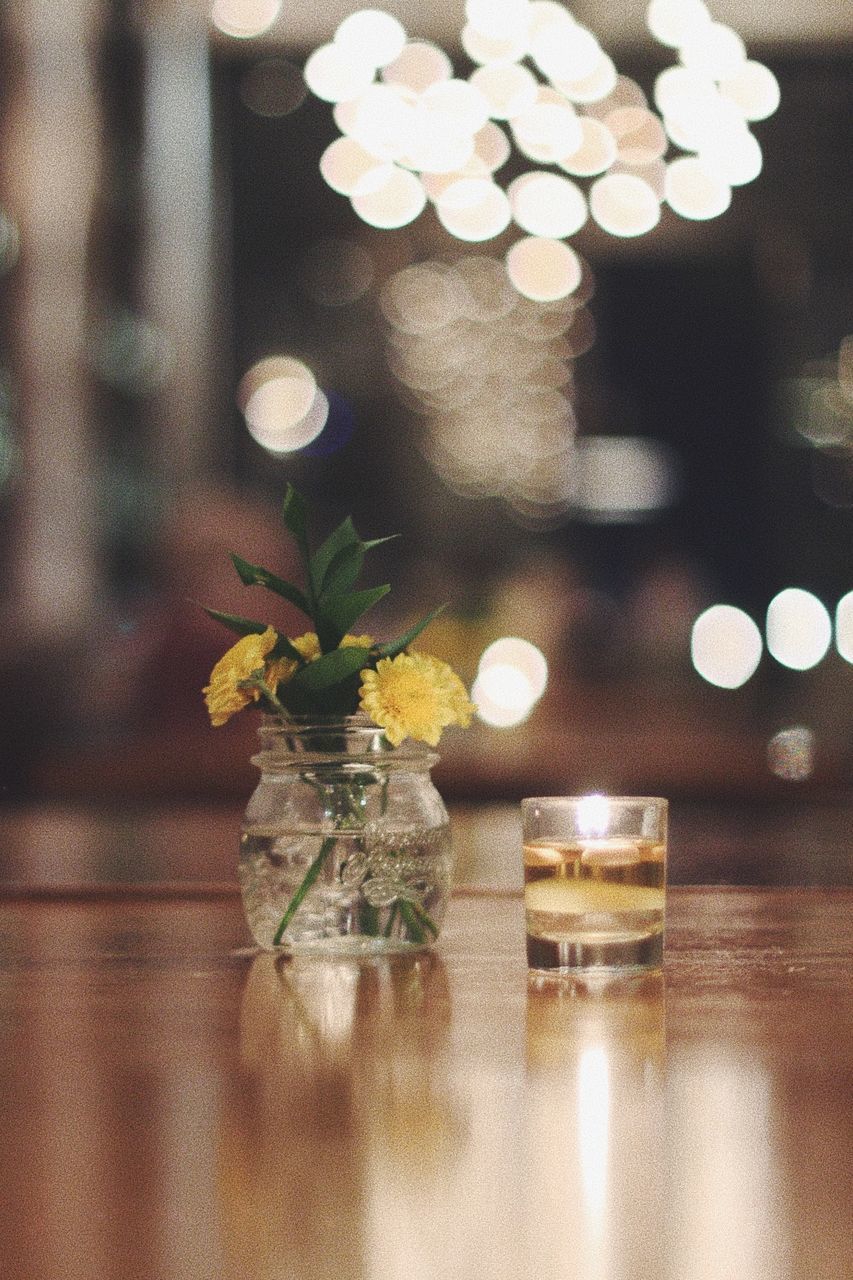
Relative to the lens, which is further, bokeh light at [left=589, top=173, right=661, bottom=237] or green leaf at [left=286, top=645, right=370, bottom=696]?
bokeh light at [left=589, top=173, right=661, bottom=237]

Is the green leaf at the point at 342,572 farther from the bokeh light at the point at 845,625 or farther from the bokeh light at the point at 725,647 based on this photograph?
the bokeh light at the point at 845,625

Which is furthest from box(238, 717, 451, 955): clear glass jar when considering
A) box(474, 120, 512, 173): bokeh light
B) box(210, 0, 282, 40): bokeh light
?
box(210, 0, 282, 40): bokeh light

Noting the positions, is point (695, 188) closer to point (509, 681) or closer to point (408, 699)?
point (509, 681)

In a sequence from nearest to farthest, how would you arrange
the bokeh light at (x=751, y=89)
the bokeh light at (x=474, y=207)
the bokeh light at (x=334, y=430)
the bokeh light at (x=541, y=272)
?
1. the bokeh light at (x=751, y=89)
2. the bokeh light at (x=474, y=207)
3. the bokeh light at (x=541, y=272)
4. the bokeh light at (x=334, y=430)

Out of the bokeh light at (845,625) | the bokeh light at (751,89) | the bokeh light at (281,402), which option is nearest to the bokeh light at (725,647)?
the bokeh light at (845,625)

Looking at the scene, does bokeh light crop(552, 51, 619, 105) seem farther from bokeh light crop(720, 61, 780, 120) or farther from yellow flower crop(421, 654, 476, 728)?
yellow flower crop(421, 654, 476, 728)

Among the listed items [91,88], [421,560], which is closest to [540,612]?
[91,88]

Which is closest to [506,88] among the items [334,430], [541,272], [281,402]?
[541,272]
